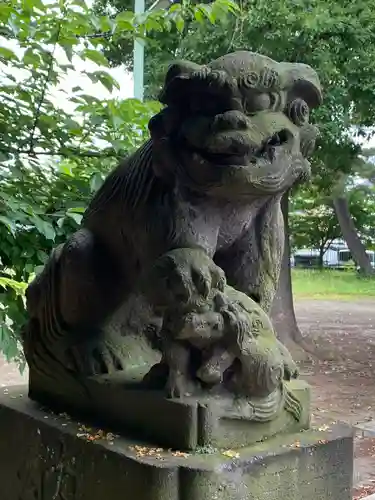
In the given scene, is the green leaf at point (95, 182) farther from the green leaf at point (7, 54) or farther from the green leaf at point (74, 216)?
the green leaf at point (7, 54)

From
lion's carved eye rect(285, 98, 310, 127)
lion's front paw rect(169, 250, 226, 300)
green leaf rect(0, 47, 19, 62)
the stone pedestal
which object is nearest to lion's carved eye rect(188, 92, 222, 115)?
lion's carved eye rect(285, 98, 310, 127)

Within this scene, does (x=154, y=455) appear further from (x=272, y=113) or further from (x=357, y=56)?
(x=357, y=56)

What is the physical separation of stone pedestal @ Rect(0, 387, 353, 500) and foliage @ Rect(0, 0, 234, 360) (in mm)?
560

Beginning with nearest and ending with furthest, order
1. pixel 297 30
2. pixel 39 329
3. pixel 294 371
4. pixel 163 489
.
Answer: pixel 163 489 → pixel 294 371 → pixel 39 329 → pixel 297 30

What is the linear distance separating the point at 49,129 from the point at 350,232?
18228 millimetres

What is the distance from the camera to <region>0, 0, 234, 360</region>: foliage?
Result: 8.18 ft

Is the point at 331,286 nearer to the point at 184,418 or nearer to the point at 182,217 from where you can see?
the point at 182,217

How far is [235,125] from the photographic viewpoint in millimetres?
1542

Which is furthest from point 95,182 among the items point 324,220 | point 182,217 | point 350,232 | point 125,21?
point 324,220

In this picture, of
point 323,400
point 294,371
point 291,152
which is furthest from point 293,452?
point 323,400

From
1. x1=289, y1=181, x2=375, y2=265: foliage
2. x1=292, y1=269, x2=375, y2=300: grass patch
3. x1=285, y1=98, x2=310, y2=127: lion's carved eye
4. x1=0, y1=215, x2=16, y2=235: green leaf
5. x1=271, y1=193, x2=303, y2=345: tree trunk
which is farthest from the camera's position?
x1=289, y1=181, x2=375, y2=265: foliage

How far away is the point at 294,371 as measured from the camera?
1.74 meters

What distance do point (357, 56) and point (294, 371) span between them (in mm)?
5458

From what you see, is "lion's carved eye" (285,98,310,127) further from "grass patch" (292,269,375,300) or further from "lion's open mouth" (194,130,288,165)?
"grass patch" (292,269,375,300)
